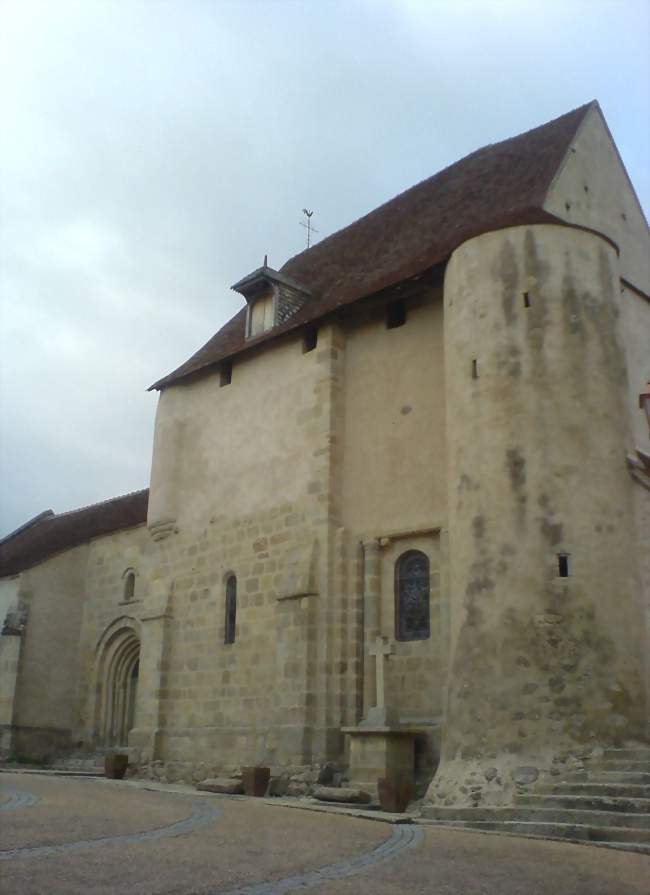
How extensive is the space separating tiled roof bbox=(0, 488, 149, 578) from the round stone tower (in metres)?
11.5

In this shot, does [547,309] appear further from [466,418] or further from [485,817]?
[485,817]

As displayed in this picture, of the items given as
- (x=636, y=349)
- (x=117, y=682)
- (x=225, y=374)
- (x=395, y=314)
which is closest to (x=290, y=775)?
(x=395, y=314)

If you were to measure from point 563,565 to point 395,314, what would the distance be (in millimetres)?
5986

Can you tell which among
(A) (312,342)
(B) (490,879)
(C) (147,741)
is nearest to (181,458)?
(A) (312,342)

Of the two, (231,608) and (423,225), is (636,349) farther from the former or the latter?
(231,608)

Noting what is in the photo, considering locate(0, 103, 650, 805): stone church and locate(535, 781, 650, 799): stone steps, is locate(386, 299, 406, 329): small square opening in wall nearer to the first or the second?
locate(0, 103, 650, 805): stone church

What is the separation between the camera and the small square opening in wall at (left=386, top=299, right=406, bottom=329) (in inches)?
619

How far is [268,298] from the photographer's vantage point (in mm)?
18062

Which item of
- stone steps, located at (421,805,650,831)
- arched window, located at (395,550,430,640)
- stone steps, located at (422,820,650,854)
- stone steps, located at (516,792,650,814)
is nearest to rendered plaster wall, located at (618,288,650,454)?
arched window, located at (395,550,430,640)

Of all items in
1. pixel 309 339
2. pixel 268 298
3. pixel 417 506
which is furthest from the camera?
pixel 268 298

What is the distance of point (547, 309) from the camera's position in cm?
1268

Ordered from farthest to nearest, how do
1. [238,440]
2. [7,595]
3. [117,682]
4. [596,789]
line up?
[7,595] < [117,682] < [238,440] < [596,789]

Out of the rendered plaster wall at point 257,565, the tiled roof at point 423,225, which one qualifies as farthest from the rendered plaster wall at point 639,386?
the rendered plaster wall at point 257,565

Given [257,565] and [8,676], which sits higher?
[257,565]
